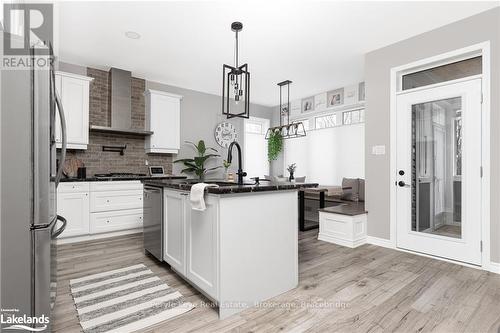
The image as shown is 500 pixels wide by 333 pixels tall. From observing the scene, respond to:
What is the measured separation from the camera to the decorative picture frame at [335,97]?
5486 mm

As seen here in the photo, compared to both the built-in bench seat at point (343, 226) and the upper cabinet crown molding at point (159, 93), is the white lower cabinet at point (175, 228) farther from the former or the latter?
the upper cabinet crown molding at point (159, 93)

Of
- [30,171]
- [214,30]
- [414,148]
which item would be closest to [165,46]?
[214,30]

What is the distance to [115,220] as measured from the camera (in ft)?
12.8

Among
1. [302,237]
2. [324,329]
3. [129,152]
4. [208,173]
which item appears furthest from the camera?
[208,173]

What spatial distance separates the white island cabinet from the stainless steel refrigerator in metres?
0.94

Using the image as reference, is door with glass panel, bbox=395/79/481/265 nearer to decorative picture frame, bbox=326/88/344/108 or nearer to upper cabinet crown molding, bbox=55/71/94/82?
decorative picture frame, bbox=326/88/344/108

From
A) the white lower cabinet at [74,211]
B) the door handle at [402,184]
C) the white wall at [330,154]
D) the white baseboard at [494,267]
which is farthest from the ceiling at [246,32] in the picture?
the white baseboard at [494,267]

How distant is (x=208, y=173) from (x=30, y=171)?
14.8 feet

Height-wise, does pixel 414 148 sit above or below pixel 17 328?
above

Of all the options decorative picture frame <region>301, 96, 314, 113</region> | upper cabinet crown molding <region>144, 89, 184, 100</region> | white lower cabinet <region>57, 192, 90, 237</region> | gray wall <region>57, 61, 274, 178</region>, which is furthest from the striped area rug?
decorative picture frame <region>301, 96, 314, 113</region>

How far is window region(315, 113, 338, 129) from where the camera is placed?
18.6 ft

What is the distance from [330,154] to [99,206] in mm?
4618

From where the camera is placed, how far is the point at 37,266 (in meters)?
1.33

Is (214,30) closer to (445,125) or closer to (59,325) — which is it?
(445,125)
